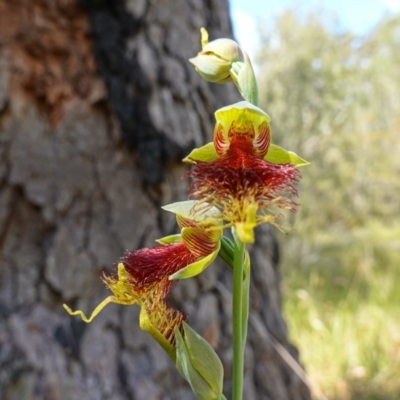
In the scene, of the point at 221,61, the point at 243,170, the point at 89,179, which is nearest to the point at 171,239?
the point at 243,170

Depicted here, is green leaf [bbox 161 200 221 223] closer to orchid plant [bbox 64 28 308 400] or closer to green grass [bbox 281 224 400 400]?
orchid plant [bbox 64 28 308 400]

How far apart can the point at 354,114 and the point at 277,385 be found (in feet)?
22.5

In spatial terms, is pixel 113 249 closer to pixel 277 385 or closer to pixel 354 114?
pixel 277 385

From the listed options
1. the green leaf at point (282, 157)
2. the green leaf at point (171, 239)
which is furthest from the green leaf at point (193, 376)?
the green leaf at point (282, 157)

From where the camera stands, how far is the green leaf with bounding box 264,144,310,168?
2.09 feet

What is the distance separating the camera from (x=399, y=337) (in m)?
3.37

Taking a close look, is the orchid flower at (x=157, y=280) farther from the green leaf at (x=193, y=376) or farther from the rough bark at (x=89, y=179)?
the rough bark at (x=89, y=179)

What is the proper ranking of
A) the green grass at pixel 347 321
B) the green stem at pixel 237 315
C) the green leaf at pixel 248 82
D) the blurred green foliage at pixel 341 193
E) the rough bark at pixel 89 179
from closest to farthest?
the green stem at pixel 237 315
the green leaf at pixel 248 82
the rough bark at pixel 89 179
the green grass at pixel 347 321
the blurred green foliage at pixel 341 193

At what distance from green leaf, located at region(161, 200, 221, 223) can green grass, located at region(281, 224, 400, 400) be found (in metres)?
2.23

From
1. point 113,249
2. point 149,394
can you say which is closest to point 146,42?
point 113,249

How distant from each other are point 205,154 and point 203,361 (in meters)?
0.24

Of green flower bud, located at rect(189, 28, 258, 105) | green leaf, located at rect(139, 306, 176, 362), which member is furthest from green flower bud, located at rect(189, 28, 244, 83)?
green leaf, located at rect(139, 306, 176, 362)

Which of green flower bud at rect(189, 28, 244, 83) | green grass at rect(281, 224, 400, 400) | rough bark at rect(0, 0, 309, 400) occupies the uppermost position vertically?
green flower bud at rect(189, 28, 244, 83)

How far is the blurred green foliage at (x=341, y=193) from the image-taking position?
10.3 feet
